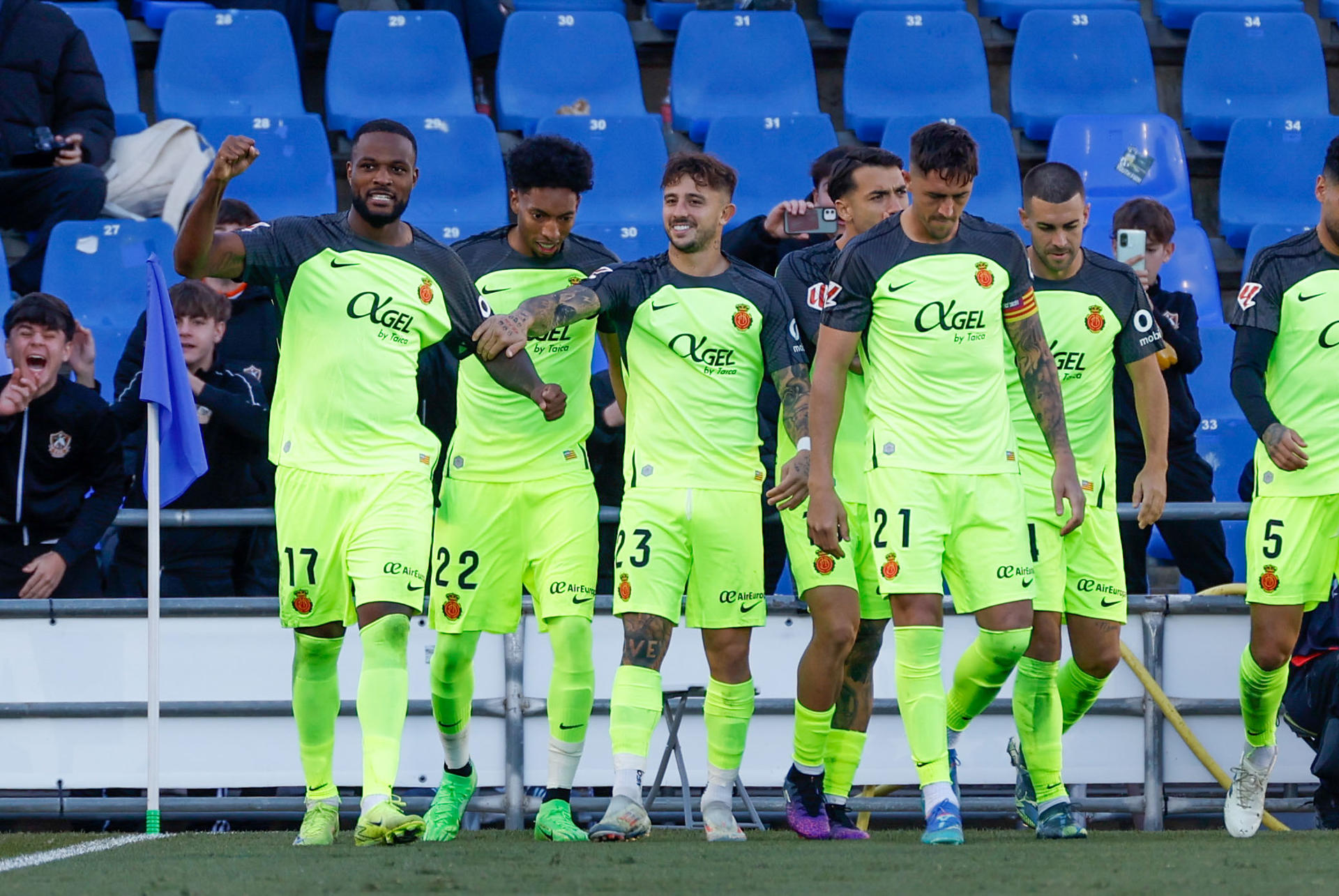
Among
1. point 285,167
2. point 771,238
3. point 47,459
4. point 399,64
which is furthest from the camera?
point 399,64

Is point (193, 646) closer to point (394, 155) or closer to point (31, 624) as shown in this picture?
point (31, 624)

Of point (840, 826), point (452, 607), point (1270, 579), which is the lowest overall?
point (840, 826)

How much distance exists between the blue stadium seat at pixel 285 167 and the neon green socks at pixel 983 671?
5.50 m

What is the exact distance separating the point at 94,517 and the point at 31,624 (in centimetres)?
58

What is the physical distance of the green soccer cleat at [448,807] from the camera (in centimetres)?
650

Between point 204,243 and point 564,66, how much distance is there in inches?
236

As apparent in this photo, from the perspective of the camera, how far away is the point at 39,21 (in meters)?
10.1

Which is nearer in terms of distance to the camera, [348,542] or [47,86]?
[348,542]

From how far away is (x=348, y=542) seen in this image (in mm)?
5840

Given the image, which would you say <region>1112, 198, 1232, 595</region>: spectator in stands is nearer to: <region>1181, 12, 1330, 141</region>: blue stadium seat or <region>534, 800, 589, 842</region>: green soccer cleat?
<region>534, 800, 589, 842</region>: green soccer cleat

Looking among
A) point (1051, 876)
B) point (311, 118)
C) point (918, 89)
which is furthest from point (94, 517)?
point (918, 89)

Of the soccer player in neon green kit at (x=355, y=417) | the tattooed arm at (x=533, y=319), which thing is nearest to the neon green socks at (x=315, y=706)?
the soccer player in neon green kit at (x=355, y=417)

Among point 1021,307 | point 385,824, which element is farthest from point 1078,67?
point 385,824

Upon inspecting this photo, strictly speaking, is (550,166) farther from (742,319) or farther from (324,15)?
(324,15)
